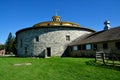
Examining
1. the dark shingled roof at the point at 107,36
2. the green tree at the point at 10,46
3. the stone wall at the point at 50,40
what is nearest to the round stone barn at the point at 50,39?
the stone wall at the point at 50,40

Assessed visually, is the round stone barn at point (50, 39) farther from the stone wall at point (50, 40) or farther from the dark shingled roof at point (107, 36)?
the dark shingled roof at point (107, 36)

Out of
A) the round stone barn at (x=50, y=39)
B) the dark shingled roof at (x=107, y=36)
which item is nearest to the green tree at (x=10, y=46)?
the round stone barn at (x=50, y=39)

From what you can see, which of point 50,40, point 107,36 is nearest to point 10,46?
point 50,40

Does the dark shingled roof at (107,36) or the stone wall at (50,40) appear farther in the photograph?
the stone wall at (50,40)

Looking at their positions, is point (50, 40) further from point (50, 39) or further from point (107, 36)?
point (107, 36)

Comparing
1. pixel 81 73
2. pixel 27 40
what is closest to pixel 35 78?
pixel 81 73

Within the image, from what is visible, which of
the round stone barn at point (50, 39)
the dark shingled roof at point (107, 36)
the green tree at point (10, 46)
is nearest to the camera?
the dark shingled roof at point (107, 36)

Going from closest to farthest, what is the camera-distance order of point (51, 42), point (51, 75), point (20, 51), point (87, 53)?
point (51, 75) < point (87, 53) < point (51, 42) < point (20, 51)

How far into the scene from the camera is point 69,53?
32.5m

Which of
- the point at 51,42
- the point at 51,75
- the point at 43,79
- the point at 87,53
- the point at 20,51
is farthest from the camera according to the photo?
the point at 20,51

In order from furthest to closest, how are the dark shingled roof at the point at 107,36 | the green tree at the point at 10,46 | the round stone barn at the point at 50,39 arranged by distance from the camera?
the green tree at the point at 10,46, the round stone barn at the point at 50,39, the dark shingled roof at the point at 107,36

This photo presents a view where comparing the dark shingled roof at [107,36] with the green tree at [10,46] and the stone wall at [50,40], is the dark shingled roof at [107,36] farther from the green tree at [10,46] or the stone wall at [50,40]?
the green tree at [10,46]

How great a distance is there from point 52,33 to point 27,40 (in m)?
5.86

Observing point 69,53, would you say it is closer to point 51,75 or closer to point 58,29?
point 58,29
